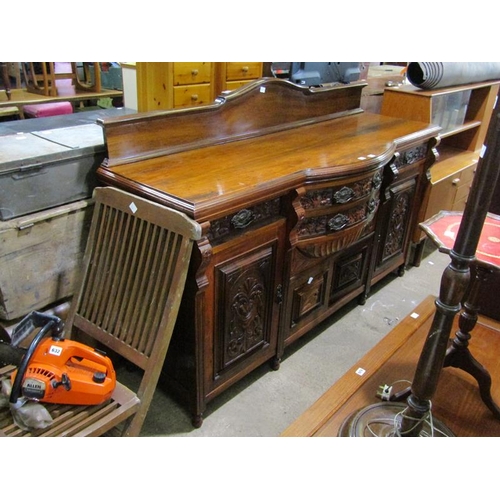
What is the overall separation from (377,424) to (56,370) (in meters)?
1.06

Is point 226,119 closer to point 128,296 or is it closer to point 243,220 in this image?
point 243,220

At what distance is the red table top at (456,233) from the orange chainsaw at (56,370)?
3.60 feet

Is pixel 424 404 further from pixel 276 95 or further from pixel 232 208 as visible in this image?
pixel 276 95

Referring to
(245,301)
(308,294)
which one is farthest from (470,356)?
(245,301)

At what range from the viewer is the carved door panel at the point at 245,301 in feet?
5.41

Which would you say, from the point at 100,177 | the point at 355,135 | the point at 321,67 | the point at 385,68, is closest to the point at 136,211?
the point at 100,177

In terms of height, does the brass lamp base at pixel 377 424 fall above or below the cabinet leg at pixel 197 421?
above

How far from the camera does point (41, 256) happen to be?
158 centimetres

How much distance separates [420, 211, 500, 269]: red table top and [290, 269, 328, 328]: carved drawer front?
57 cm

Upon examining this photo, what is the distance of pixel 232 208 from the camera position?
4.95 ft

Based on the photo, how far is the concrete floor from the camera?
1802mm

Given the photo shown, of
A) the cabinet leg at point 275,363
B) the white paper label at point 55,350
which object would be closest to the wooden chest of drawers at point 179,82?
the cabinet leg at point 275,363

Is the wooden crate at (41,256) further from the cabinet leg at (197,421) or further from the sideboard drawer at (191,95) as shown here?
the sideboard drawer at (191,95)
